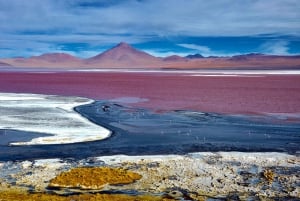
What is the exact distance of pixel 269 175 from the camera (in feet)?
31.4

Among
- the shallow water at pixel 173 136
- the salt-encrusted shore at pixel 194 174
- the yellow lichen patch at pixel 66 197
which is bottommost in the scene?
the yellow lichen patch at pixel 66 197

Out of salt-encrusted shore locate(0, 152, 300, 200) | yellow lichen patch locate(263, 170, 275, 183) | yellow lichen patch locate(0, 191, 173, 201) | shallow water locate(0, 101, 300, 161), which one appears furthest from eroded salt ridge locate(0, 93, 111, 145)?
yellow lichen patch locate(263, 170, 275, 183)

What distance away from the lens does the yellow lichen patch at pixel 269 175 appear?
938 cm

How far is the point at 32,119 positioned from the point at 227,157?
33.3ft

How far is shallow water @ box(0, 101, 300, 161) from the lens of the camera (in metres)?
12.3

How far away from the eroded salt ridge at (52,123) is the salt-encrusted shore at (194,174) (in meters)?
2.97

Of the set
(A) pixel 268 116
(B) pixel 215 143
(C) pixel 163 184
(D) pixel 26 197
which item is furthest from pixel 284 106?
(D) pixel 26 197

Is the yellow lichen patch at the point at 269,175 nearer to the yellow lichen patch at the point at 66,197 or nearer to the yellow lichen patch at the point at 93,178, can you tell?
the yellow lichen patch at the point at 66,197

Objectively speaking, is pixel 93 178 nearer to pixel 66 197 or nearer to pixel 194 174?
pixel 66 197

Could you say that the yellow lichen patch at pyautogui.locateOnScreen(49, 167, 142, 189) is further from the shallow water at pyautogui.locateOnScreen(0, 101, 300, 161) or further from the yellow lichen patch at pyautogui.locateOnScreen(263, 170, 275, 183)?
the yellow lichen patch at pyautogui.locateOnScreen(263, 170, 275, 183)

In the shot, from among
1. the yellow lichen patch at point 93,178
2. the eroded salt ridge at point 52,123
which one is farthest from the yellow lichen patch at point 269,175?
the eroded salt ridge at point 52,123

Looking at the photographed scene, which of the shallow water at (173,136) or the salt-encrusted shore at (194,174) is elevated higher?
the shallow water at (173,136)

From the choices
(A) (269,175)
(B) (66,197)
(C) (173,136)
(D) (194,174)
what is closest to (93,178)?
(B) (66,197)

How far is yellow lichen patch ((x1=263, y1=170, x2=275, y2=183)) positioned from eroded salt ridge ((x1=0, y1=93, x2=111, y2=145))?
6.30 m
